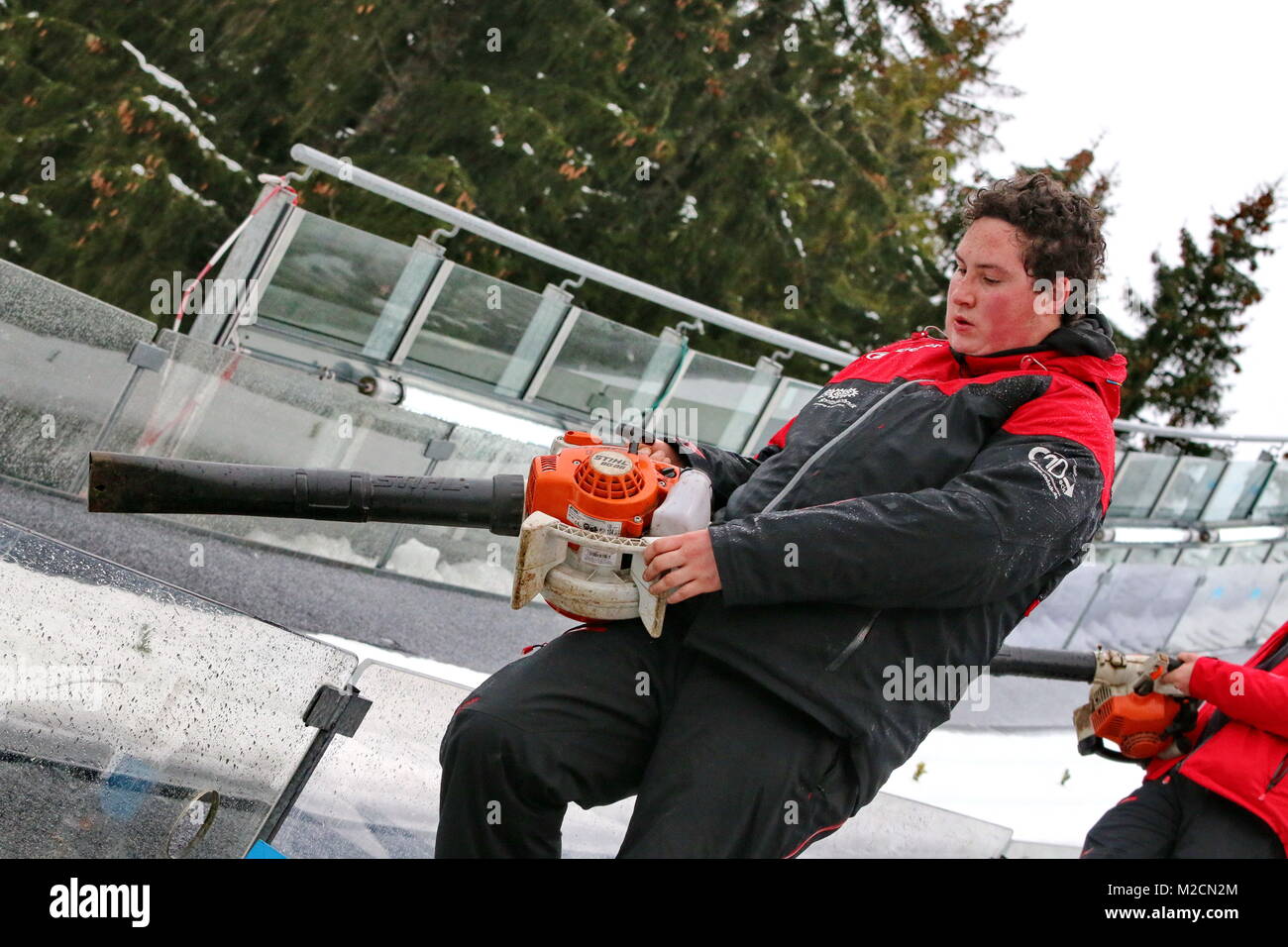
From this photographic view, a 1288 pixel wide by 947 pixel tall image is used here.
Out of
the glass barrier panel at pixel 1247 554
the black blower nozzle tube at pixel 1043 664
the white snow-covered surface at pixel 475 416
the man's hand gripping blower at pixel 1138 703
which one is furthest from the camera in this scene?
the glass barrier panel at pixel 1247 554

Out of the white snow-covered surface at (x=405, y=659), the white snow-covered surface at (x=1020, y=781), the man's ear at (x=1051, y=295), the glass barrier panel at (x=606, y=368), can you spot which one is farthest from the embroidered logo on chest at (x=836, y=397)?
the glass barrier panel at (x=606, y=368)

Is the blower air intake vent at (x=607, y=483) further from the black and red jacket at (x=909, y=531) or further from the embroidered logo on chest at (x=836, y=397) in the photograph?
the embroidered logo on chest at (x=836, y=397)

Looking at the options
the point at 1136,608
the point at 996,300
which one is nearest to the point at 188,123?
the point at 1136,608

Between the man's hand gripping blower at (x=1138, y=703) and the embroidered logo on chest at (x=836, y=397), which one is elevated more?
the embroidered logo on chest at (x=836, y=397)

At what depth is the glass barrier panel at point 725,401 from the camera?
783cm

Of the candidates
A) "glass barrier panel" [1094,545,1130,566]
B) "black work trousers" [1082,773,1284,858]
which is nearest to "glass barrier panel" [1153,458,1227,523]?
"glass barrier panel" [1094,545,1130,566]

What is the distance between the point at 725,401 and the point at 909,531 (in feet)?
18.9

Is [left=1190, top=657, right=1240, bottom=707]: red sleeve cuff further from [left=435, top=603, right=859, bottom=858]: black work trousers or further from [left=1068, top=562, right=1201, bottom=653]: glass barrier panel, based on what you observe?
[left=1068, top=562, right=1201, bottom=653]: glass barrier panel

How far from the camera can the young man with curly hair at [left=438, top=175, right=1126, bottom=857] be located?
7.11ft

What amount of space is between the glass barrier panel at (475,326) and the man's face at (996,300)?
14.8 feet

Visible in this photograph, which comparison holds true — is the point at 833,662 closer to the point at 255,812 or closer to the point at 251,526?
the point at 255,812

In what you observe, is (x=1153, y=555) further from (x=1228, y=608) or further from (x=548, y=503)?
(x=548, y=503)

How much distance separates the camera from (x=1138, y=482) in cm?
1123
